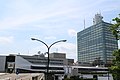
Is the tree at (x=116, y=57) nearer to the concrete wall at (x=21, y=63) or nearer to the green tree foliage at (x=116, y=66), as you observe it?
the green tree foliage at (x=116, y=66)

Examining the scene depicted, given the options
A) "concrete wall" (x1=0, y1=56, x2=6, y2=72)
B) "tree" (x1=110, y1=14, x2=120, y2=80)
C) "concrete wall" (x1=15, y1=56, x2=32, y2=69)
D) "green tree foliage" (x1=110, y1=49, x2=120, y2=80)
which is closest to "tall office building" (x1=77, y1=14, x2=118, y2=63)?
"concrete wall" (x1=15, y1=56, x2=32, y2=69)

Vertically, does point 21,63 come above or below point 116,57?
above

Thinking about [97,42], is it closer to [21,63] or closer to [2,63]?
[21,63]

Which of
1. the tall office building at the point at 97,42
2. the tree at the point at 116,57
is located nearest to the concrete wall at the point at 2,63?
the tall office building at the point at 97,42

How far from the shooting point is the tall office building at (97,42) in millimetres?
159750

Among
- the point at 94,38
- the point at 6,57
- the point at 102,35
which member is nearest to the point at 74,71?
the point at 6,57

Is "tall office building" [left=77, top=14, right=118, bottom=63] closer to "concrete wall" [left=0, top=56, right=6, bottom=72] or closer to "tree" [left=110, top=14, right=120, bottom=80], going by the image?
"concrete wall" [left=0, top=56, right=6, bottom=72]

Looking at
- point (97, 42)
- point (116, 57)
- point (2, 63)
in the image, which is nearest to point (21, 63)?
point (2, 63)

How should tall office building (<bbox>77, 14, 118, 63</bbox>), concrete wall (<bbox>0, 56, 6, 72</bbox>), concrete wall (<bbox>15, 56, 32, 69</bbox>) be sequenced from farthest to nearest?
tall office building (<bbox>77, 14, 118, 63</bbox>), concrete wall (<bbox>15, 56, 32, 69</bbox>), concrete wall (<bbox>0, 56, 6, 72</bbox>)

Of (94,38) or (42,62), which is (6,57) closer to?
(42,62)

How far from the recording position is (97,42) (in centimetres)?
17175

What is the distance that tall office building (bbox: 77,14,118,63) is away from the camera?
160m

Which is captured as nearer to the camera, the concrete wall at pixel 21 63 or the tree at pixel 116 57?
the tree at pixel 116 57

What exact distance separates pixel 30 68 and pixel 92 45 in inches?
2402
